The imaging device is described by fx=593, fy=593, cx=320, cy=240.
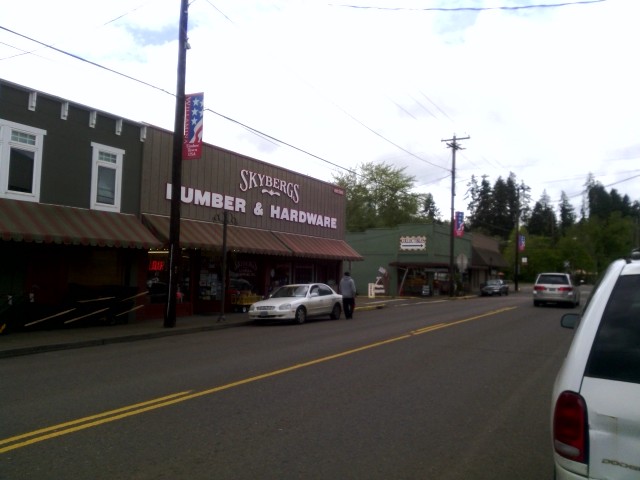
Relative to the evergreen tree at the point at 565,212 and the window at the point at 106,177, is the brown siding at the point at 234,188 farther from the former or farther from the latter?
the evergreen tree at the point at 565,212

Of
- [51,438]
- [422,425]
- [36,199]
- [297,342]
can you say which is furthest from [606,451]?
[36,199]

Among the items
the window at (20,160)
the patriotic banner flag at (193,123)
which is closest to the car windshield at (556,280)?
the patriotic banner flag at (193,123)

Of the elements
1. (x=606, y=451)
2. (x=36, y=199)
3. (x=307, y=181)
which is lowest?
(x=606, y=451)

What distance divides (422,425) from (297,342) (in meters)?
7.60

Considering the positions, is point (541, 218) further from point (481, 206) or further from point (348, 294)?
point (348, 294)

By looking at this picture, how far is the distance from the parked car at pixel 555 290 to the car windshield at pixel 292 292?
510 inches

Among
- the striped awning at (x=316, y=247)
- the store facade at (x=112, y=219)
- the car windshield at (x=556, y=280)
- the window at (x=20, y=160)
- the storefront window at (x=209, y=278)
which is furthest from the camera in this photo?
the car windshield at (x=556, y=280)

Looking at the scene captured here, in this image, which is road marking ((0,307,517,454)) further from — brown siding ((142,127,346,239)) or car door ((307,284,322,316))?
brown siding ((142,127,346,239))

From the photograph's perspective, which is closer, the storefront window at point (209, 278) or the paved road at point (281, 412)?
the paved road at point (281, 412)

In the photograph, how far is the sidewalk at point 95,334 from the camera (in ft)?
42.9

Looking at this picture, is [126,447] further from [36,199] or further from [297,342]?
[36,199]

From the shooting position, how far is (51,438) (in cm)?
604

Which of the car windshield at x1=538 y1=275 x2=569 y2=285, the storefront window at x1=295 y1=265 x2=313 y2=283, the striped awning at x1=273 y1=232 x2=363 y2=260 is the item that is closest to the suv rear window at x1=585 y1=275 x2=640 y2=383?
the striped awning at x1=273 y1=232 x2=363 y2=260

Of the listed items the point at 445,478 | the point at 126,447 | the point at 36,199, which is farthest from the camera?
the point at 36,199
